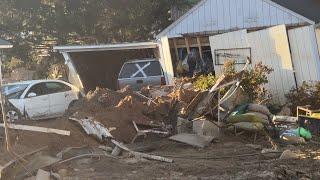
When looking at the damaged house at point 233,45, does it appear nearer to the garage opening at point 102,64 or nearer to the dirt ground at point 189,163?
the garage opening at point 102,64

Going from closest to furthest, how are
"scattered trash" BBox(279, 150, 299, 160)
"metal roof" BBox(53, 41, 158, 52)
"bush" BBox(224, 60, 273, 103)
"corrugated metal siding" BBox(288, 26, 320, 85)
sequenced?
"scattered trash" BBox(279, 150, 299, 160) < "bush" BBox(224, 60, 273, 103) < "corrugated metal siding" BBox(288, 26, 320, 85) < "metal roof" BBox(53, 41, 158, 52)

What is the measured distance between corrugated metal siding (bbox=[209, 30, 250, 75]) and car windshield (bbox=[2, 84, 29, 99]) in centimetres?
692

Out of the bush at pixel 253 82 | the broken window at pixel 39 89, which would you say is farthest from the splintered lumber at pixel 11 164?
the bush at pixel 253 82

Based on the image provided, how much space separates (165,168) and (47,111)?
824 cm

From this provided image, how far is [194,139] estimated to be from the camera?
503 inches

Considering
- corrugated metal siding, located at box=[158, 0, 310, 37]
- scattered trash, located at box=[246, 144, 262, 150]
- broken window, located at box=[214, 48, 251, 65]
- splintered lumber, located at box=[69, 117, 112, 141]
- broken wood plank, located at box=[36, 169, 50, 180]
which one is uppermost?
corrugated metal siding, located at box=[158, 0, 310, 37]

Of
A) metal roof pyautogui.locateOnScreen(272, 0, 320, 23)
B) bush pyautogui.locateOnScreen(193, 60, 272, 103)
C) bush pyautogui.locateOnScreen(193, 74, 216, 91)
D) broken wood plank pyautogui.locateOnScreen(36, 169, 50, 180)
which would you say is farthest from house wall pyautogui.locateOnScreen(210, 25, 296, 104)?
broken wood plank pyautogui.locateOnScreen(36, 169, 50, 180)

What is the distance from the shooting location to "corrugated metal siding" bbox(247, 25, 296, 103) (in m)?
18.1

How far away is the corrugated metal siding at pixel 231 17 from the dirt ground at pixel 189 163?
30.7 feet

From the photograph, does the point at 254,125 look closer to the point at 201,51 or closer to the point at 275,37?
the point at 275,37

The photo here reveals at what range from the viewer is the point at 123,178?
959 centimetres

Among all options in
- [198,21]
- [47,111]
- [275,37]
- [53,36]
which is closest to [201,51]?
[198,21]

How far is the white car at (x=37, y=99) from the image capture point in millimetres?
16734

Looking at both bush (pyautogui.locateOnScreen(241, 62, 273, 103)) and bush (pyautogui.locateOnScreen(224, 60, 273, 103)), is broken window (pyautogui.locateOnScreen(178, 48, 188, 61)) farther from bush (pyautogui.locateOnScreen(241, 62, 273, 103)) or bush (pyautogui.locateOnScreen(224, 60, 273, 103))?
bush (pyautogui.locateOnScreen(241, 62, 273, 103))
